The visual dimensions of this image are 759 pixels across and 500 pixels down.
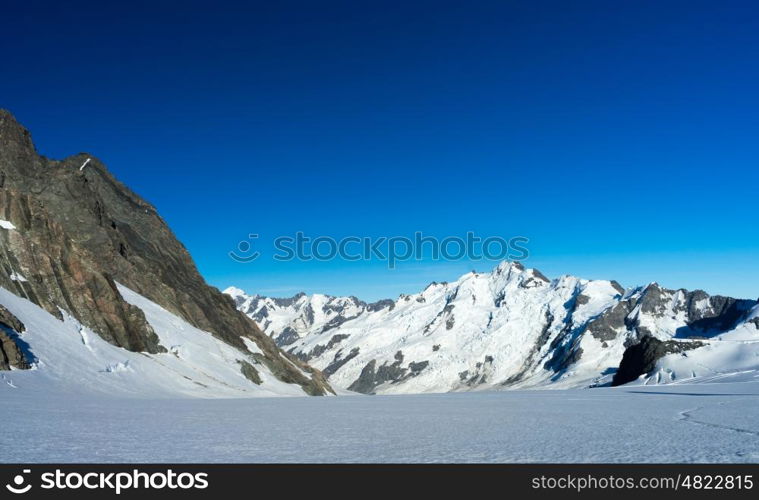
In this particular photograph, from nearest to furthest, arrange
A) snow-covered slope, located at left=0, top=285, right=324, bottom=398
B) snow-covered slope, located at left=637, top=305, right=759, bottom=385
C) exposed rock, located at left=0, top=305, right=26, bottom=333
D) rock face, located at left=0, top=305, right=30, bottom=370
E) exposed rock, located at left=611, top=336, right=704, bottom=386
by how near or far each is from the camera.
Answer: rock face, located at left=0, top=305, right=30, bottom=370
snow-covered slope, located at left=0, top=285, right=324, bottom=398
exposed rock, located at left=0, top=305, right=26, bottom=333
snow-covered slope, located at left=637, top=305, right=759, bottom=385
exposed rock, located at left=611, top=336, right=704, bottom=386

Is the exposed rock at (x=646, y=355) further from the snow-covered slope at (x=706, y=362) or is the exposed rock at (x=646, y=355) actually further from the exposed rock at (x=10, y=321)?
the exposed rock at (x=10, y=321)

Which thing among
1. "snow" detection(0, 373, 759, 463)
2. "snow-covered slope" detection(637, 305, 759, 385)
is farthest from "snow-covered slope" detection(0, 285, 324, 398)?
"snow-covered slope" detection(637, 305, 759, 385)

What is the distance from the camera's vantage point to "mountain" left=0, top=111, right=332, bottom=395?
48438 millimetres

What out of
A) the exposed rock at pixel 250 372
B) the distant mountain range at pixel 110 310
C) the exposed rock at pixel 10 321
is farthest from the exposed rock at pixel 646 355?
the exposed rock at pixel 10 321

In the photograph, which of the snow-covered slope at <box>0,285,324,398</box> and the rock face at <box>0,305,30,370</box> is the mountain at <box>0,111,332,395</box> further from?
the snow-covered slope at <box>0,285,324,398</box>

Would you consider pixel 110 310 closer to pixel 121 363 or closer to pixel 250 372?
pixel 121 363

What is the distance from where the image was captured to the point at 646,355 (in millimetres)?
141250

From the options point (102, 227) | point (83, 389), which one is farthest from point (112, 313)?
point (102, 227)

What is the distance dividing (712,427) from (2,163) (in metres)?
89.5

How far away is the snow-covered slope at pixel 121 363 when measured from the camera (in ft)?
122

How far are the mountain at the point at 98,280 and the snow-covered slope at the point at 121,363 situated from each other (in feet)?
0.85

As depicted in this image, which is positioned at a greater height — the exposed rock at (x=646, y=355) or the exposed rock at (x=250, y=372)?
the exposed rock at (x=250, y=372)

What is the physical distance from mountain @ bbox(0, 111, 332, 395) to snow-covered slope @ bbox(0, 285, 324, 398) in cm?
26
